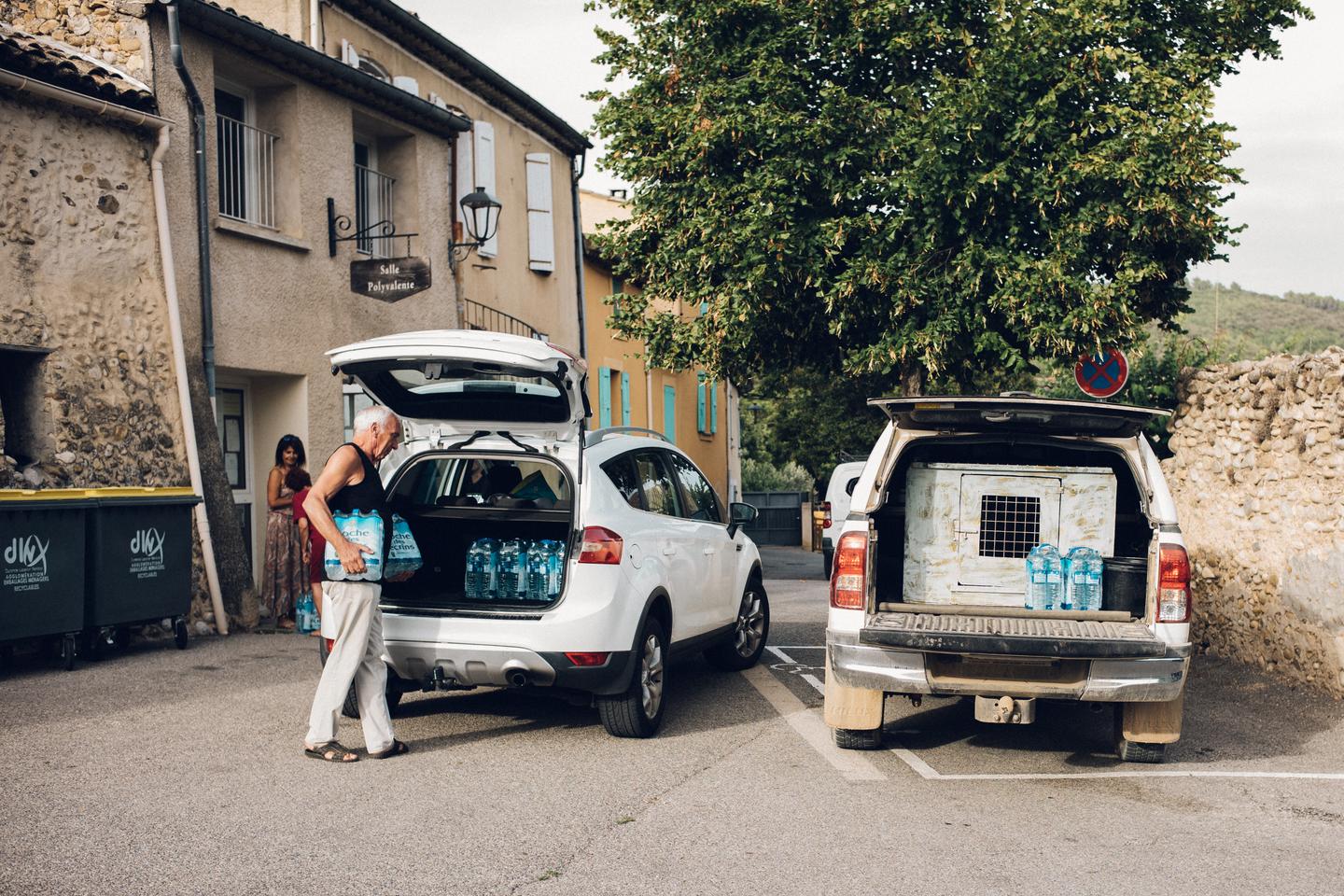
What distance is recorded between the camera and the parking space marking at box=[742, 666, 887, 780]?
21.9 ft

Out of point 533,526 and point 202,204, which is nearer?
point 533,526

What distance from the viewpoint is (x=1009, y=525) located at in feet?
24.5

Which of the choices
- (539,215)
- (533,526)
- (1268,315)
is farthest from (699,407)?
(1268,315)

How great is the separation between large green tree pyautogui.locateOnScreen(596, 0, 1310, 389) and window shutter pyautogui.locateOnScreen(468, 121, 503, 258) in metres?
1.77

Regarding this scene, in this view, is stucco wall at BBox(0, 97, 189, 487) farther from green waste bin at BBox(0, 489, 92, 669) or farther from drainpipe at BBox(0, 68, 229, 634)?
green waste bin at BBox(0, 489, 92, 669)

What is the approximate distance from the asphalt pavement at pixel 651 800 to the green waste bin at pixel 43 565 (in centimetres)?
44

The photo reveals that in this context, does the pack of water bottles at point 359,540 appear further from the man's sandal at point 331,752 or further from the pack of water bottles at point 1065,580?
the pack of water bottles at point 1065,580

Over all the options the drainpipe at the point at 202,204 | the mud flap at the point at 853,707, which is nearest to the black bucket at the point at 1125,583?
the mud flap at the point at 853,707

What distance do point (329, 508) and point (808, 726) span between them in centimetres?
307

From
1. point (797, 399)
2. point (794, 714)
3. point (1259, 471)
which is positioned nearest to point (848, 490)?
point (1259, 471)

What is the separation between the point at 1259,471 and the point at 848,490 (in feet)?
27.2

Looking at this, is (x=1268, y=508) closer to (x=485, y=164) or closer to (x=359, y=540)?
(x=359, y=540)

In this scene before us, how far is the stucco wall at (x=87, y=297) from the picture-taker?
10828 millimetres

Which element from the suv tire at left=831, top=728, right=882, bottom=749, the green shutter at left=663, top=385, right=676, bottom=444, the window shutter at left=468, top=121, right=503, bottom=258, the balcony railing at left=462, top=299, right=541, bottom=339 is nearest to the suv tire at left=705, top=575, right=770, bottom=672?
the suv tire at left=831, top=728, right=882, bottom=749
